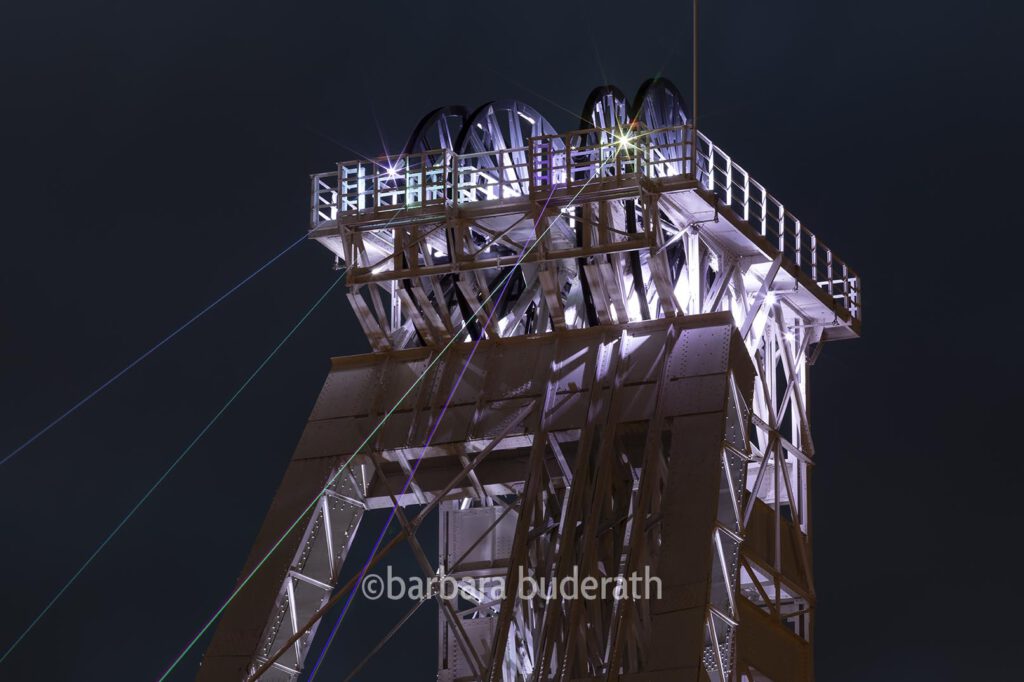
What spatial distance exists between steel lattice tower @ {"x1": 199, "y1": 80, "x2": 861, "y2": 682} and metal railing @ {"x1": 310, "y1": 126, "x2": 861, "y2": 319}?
0.07 m

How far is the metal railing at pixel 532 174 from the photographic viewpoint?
32750 millimetres

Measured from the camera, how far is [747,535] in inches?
1253

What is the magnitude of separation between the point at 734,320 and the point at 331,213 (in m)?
7.47

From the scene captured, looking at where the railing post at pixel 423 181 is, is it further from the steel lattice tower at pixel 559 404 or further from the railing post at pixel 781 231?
the railing post at pixel 781 231

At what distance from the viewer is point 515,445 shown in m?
32.7

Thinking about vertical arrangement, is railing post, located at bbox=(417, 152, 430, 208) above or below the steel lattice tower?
above

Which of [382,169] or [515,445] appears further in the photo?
[382,169]

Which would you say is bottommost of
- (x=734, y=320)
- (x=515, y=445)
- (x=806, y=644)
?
(x=806, y=644)

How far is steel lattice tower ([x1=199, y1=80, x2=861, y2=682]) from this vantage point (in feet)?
101

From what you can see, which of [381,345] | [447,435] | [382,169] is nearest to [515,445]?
[447,435]

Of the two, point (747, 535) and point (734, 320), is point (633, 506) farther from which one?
point (734, 320)

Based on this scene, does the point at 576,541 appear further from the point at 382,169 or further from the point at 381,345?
the point at 382,169

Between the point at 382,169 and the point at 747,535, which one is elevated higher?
the point at 382,169

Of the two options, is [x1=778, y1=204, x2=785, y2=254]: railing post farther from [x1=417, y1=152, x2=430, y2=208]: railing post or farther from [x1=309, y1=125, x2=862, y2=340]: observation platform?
[x1=417, y1=152, x2=430, y2=208]: railing post
